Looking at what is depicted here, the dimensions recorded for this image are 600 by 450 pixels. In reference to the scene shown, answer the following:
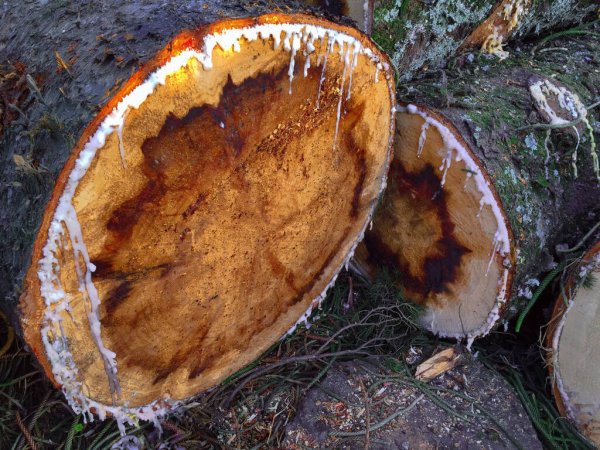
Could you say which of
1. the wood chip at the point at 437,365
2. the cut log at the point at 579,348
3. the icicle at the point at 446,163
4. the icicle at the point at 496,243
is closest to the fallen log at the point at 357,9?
the icicle at the point at 446,163

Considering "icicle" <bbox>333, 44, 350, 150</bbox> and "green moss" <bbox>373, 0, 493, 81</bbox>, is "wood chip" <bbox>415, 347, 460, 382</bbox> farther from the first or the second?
"green moss" <bbox>373, 0, 493, 81</bbox>

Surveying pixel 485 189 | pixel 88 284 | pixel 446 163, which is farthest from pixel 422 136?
pixel 88 284

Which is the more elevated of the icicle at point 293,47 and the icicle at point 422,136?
the icicle at point 293,47

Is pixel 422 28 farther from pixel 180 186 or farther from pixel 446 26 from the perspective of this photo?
pixel 180 186

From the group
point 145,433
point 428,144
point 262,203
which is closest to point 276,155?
point 262,203

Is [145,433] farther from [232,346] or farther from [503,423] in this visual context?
[503,423]

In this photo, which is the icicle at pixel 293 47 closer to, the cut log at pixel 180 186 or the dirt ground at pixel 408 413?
the cut log at pixel 180 186

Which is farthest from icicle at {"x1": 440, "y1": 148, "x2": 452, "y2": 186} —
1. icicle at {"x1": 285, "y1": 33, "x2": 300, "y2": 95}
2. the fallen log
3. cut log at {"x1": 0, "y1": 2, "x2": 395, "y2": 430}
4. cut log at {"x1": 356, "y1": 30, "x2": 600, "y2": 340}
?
icicle at {"x1": 285, "y1": 33, "x2": 300, "y2": 95}
